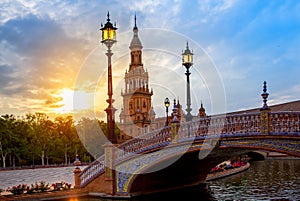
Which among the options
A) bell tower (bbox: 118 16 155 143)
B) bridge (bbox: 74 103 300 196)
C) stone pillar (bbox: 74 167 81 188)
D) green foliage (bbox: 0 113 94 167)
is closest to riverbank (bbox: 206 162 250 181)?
bridge (bbox: 74 103 300 196)

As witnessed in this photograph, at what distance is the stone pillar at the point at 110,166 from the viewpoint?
18.6m

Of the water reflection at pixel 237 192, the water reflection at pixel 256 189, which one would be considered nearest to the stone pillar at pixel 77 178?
the water reflection at pixel 237 192

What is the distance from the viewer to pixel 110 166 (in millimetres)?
18578

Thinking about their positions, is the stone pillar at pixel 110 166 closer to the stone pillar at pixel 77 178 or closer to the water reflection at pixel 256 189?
the stone pillar at pixel 77 178

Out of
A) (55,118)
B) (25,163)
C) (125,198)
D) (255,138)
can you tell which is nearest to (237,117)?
(255,138)

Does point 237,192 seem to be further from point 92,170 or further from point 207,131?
point 92,170

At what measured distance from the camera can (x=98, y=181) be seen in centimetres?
1911

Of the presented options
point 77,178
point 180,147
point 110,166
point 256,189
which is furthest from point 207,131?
point 256,189

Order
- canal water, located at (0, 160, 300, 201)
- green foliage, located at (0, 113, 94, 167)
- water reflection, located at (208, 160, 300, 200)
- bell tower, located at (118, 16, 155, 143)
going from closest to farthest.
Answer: canal water, located at (0, 160, 300, 201)
water reflection, located at (208, 160, 300, 200)
green foliage, located at (0, 113, 94, 167)
bell tower, located at (118, 16, 155, 143)

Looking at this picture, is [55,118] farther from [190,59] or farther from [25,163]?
[190,59]

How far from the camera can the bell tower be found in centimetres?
6544

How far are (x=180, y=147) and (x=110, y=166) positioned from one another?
356 centimetres

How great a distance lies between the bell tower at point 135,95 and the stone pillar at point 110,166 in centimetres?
4464

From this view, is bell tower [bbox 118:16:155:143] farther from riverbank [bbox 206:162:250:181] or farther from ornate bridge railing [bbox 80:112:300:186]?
ornate bridge railing [bbox 80:112:300:186]
